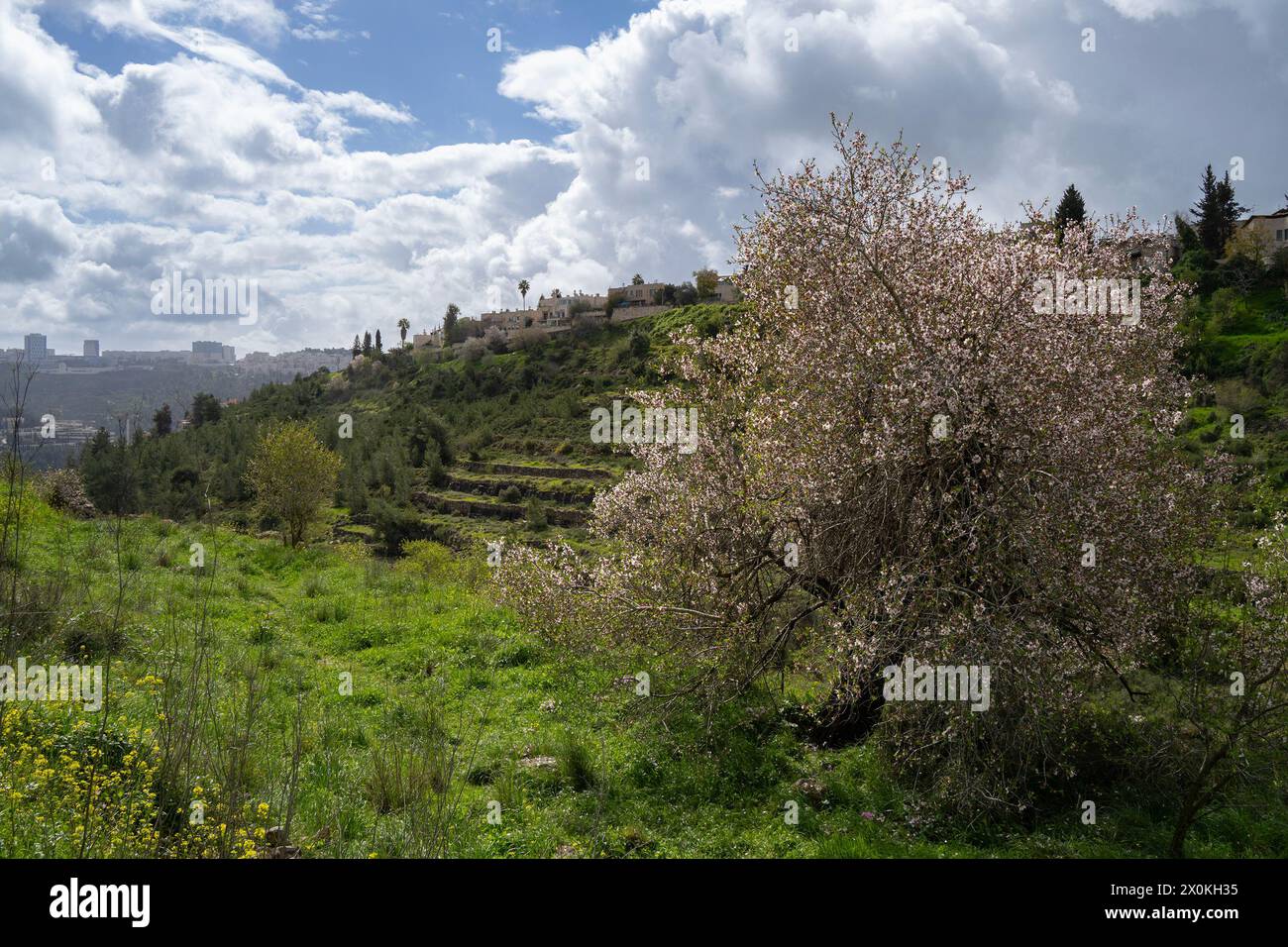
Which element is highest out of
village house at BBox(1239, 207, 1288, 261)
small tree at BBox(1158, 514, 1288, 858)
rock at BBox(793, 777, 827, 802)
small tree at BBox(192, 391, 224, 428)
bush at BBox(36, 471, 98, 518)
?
village house at BBox(1239, 207, 1288, 261)

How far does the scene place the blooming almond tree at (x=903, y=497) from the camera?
23.6 ft

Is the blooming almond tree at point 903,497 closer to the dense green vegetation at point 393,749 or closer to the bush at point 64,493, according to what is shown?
the dense green vegetation at point 393,749

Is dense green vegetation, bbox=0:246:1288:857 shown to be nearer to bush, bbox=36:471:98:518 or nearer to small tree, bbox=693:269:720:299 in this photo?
bush, bbox=36:471:98:518

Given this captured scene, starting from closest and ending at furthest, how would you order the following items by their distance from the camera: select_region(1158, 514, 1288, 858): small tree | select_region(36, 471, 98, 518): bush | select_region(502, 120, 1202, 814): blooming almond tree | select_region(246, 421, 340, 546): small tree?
1. select_region(1158, 514, 1288, 858): small tree
2. select_region(502, 120, 1202, 814): blooming almond tree
3. select_region(36, 471, 98, 518): bush
4. select_region(246, 421, 340, 546): small tree

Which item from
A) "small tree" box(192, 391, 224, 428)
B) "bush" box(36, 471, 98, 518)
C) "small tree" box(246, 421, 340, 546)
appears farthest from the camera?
"small tree" box(192, 391, 224, 428)

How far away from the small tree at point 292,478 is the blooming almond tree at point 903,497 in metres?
20.0

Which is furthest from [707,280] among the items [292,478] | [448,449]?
[292,478]

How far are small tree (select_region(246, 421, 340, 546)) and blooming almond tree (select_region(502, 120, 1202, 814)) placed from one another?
20.0m

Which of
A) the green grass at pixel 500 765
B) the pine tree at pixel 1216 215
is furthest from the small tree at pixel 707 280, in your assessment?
the green grass at pixel 500 765

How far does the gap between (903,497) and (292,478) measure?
81.7ft

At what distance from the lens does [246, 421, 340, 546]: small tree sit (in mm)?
27438

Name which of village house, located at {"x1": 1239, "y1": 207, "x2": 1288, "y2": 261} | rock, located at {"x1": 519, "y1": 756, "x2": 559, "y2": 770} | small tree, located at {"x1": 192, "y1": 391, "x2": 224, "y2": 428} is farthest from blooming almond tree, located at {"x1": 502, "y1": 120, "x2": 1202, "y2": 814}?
small tree, located at {"x1": 192, "y1": 391, "x2": 224, "y2": 428}

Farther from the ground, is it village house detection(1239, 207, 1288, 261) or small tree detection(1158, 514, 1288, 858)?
village house detection(1239, 207, 1288, 261)

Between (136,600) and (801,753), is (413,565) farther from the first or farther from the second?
(801,753)
